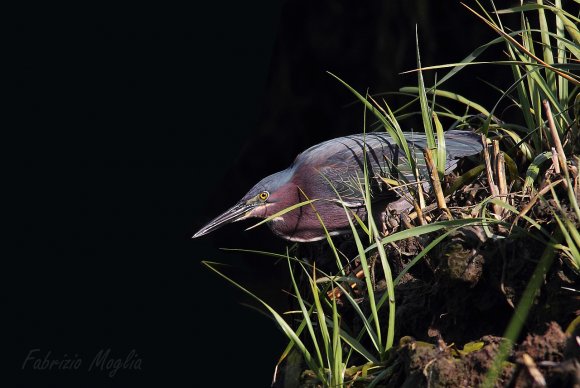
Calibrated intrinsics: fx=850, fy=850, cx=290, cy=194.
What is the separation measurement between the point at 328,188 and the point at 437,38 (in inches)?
53.3

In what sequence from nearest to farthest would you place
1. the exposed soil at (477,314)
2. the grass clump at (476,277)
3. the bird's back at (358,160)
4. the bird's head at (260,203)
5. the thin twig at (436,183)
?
the exposed soil at (477,314) → the grass clump at (476,277) → the thin twig at (436,183) → the bird's back at (358,160) → the bird's head at (260,203)

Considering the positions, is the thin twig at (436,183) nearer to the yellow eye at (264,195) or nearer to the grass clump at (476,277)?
the grass clump at (476,277)

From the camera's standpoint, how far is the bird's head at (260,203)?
3584 mm

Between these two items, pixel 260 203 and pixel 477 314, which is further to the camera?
pixel 260 203

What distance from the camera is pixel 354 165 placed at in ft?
11.7

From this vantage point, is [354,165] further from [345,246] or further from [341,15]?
[341,15]

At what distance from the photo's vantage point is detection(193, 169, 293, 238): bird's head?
3.58 meters

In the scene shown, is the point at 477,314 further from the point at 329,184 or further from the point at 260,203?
the point at 260,203

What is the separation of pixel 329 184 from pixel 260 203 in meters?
0.36

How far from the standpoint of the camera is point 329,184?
3402 millimetres

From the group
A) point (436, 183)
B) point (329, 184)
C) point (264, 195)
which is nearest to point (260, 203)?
point (264, 195)

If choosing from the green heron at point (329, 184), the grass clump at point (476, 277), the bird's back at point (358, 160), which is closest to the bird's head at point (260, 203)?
the green heron at point (329, 184)

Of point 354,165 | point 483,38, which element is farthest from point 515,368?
point 483,38

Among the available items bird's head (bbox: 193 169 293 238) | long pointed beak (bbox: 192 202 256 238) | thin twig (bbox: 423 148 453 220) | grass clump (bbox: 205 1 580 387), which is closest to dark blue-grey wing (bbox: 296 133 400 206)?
bird's head (bbox: 193 169 293 238)
